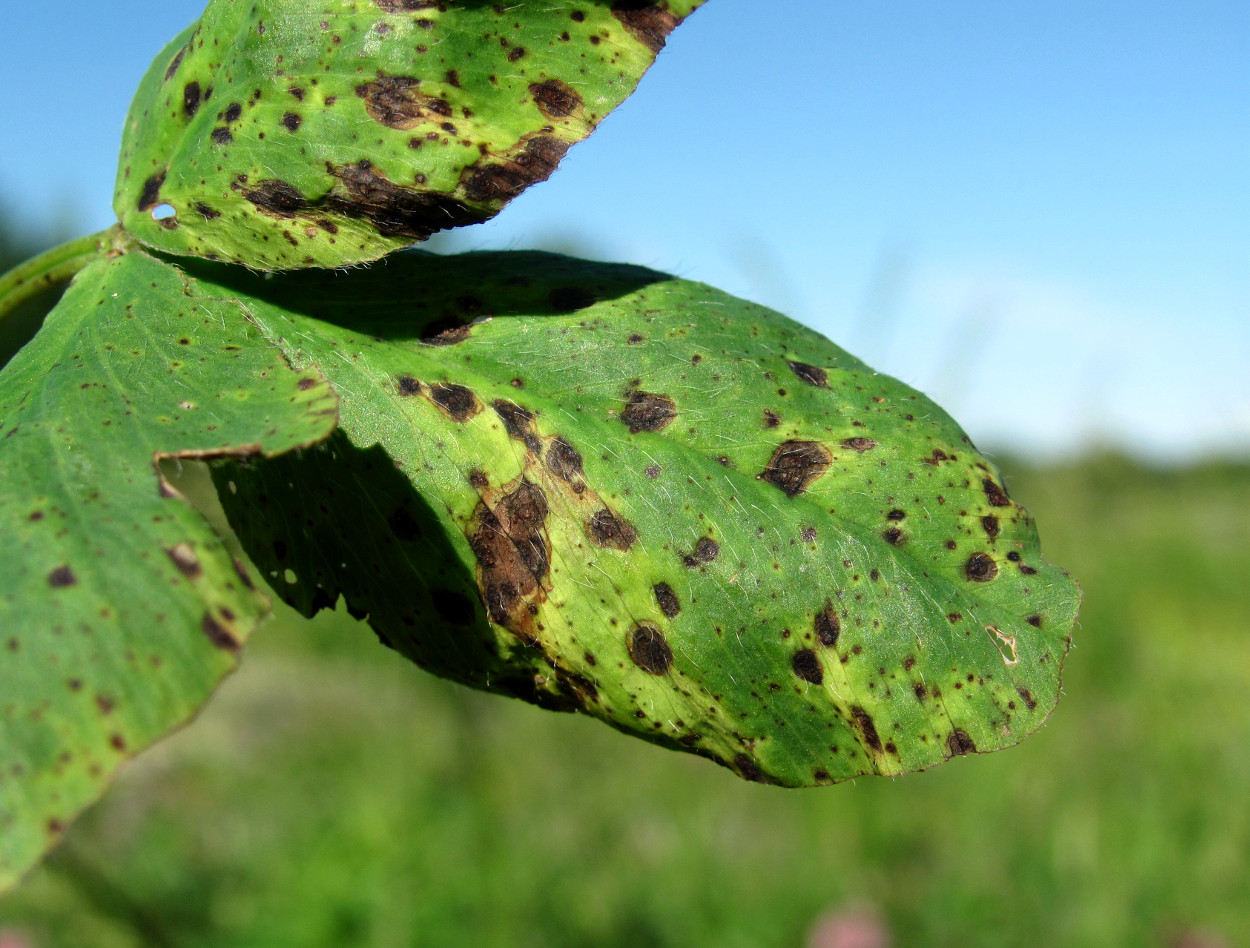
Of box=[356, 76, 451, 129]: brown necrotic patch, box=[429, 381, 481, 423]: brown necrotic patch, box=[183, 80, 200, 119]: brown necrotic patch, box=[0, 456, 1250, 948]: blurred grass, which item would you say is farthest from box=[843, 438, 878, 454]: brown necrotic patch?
box=[0, 456, 1250, 948]: blurred grass

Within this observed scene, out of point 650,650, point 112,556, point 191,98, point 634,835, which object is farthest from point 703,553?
point 634,835

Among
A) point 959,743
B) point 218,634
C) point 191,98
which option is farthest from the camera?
point 191,98

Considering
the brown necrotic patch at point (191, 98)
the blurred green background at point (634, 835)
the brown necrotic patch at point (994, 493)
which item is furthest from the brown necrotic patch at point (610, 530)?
the blurred green background at point (634, 835)

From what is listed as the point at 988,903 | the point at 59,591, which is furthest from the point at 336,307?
the point at 988,903

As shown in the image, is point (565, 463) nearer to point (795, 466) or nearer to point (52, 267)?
point (795, 466)

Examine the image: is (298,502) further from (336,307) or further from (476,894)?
(476,894)
